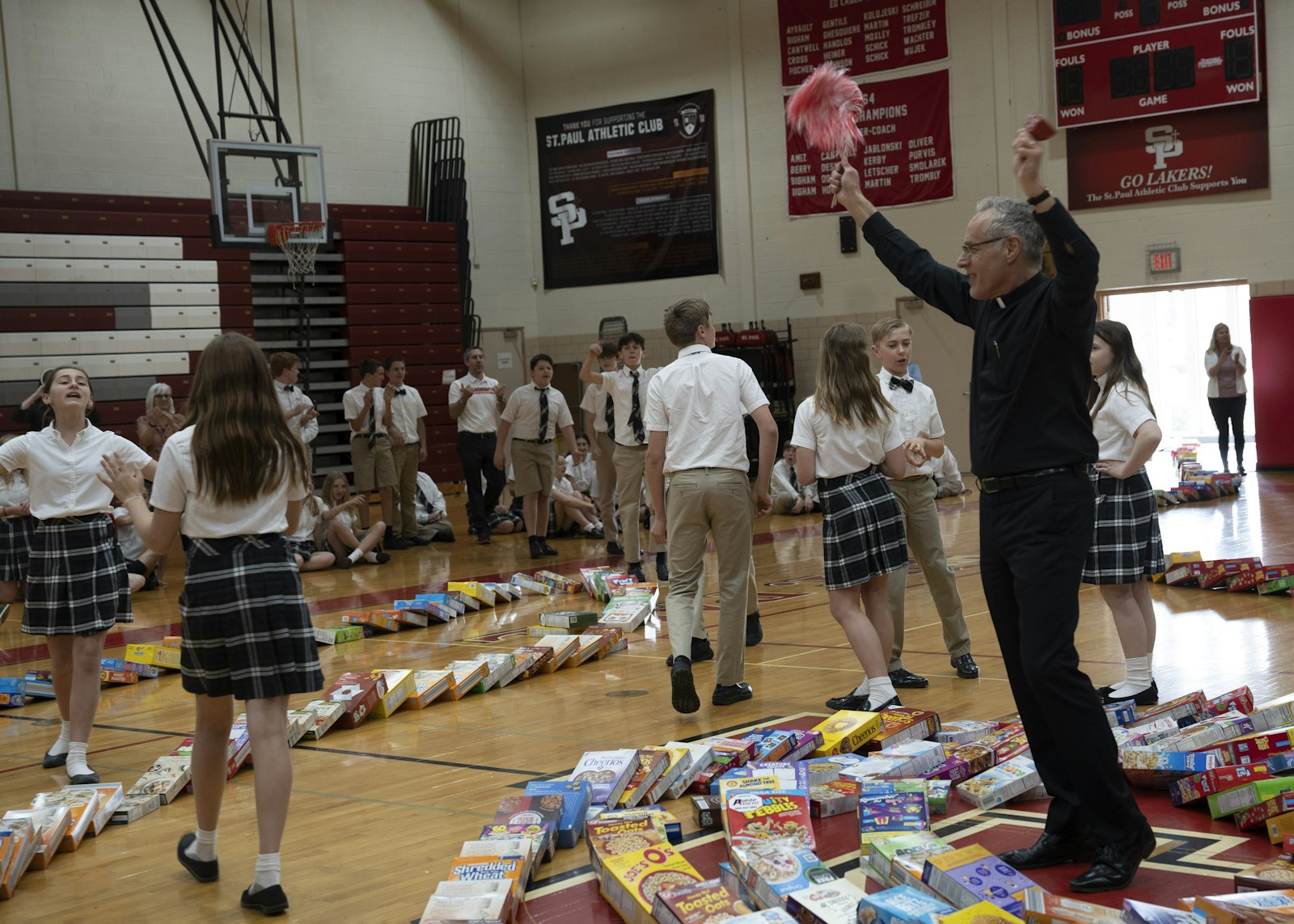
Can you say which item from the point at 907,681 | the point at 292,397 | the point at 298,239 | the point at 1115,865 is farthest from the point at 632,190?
the point at 1115,865

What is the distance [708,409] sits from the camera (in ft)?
18.2

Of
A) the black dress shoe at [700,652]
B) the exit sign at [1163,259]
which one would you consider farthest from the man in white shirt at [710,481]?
the exit sign at [1163,259]

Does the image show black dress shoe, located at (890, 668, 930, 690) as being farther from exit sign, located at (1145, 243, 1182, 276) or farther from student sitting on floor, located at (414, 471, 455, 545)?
exit sign, located at (1145, 243, 1182, 276)

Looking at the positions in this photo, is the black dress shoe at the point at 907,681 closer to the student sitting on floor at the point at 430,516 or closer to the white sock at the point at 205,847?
the white sock at the point at 205,847

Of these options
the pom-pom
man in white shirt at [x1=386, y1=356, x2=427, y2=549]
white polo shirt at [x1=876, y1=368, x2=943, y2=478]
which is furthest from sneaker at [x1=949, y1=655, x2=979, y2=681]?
man in white shirt at [x1=386, y1=356, x2=427, y2=549]

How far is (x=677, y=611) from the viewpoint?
565cm

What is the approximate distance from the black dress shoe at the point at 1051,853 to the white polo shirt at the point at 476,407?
984 cm

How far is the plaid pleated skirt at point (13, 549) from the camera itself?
6.42 meters

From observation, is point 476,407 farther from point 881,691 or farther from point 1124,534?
point 1124,534

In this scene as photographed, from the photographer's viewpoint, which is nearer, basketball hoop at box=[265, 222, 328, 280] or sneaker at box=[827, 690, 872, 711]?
sneaker at box=[827, 690, 872, 711]

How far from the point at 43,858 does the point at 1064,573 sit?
313cm

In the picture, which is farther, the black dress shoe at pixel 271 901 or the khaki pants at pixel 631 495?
the khaki pants at pixel 631 495

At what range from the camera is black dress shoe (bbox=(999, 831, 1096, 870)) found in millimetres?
3271

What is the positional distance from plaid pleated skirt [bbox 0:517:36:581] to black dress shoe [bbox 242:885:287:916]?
11.8 ft
